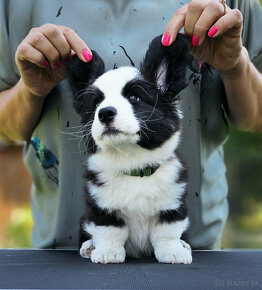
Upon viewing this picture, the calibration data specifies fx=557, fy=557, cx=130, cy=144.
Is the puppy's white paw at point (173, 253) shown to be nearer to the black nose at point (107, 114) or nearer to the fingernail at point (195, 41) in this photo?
the black nose at point (107, 114)

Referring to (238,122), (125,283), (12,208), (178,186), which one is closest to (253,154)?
(12,208)

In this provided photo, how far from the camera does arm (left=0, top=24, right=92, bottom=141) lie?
188cm

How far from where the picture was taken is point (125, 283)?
1.50 meters

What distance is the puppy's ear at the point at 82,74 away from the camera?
77.5 inches

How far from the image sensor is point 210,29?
5.90 feet

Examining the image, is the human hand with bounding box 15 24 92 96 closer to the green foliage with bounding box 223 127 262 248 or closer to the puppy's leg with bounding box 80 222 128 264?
the puppy's leg with bounding box 80 222 128 264

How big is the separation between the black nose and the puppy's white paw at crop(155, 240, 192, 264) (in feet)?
1.59

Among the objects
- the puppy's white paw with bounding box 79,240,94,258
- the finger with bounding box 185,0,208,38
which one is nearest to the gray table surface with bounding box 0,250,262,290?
the puppy's white paw with bounding box 79,240,94,258

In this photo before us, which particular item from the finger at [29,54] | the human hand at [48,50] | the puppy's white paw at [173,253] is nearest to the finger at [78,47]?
the human hand at [48,50]

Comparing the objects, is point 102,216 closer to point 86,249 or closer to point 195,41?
point 86,249

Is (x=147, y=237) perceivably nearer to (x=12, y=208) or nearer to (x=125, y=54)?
(x=125, y=54)

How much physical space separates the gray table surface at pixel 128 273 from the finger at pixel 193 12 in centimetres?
78

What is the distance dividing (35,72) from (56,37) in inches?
7.9

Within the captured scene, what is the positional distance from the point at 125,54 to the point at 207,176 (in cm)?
62
